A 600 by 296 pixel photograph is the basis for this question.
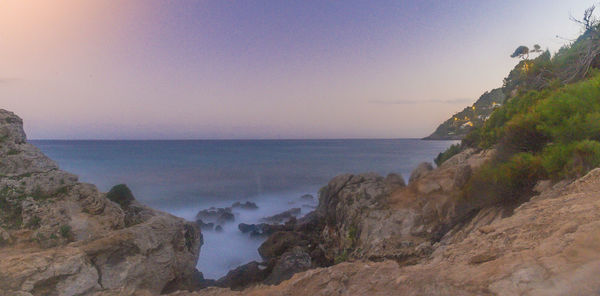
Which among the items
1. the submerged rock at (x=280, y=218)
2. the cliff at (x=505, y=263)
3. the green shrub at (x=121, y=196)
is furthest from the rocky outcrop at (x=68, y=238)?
the submerged rock at (x=280, y=218)

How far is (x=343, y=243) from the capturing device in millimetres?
13641

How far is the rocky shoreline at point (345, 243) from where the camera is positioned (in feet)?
10.9

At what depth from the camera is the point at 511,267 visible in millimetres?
3230

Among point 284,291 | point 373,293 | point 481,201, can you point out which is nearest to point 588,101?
point 481,201

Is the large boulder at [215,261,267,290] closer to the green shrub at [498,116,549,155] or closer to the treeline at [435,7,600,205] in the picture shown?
the treeline at [435,7,600,205]

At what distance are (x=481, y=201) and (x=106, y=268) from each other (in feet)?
33.7

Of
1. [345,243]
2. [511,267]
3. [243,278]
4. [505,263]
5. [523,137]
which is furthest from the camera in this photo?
[345,243]

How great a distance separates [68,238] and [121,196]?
3.66 metres

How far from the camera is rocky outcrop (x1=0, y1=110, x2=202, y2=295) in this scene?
5531 millimetres

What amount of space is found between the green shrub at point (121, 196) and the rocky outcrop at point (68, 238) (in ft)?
2.11

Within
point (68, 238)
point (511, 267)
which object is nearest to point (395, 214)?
point (511, 267)

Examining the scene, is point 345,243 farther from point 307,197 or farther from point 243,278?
point 307,197

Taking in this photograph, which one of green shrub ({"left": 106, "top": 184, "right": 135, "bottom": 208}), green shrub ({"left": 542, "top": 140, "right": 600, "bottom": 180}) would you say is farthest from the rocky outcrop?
green shrub ({"left": 542, "top": 140, "right": 600, "bottom": 180})

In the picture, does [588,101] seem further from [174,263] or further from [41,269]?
[41,269]
